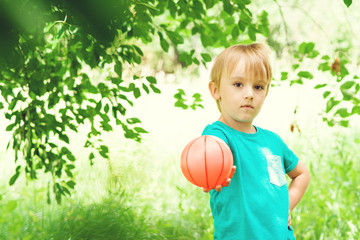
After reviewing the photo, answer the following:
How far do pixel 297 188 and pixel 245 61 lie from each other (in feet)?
2.54

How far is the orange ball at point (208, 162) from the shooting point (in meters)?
1.72

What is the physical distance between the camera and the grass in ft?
9.28

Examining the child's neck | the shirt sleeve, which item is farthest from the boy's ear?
the shirt sleeve

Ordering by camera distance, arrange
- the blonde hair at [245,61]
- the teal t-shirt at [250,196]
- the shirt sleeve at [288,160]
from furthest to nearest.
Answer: the shirt sleeve at [288,160]
the blonde hair at [245,61]
the teal t-shirt at [250,196]

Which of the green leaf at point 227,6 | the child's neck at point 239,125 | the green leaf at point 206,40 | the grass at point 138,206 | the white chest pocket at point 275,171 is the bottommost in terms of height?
the grass at point 138,206

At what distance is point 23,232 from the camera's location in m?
2.87

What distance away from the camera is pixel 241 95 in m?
1.97

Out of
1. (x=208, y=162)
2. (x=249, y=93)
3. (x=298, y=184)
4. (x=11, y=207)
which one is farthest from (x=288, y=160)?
(x=11, y=207)

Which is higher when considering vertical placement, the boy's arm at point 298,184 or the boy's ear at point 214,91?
the boy's ear at point 214,91

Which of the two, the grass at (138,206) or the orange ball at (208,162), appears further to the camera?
the grass at (138,206)

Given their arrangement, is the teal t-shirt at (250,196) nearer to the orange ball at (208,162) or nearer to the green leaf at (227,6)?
the orange ball at (208,162)

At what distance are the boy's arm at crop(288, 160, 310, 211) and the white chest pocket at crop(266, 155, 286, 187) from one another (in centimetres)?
20

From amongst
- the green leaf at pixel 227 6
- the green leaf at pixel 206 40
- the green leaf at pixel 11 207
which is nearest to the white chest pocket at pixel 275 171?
the green leaf at pixel 227 6

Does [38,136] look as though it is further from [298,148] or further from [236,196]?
[298,148]
